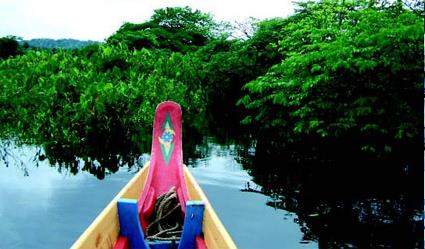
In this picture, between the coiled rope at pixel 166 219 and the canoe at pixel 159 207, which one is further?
the coiled rope at pixel 166 219

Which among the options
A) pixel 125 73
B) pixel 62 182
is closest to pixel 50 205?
pixel 62 182

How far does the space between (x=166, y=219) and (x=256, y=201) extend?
2.75 m

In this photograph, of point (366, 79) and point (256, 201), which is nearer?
point (256, 201)

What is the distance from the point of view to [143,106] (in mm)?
13375

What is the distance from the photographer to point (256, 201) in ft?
24.5

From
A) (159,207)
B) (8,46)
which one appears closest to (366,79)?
(159,207)

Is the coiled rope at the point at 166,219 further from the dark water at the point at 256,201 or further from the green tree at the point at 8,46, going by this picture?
the green tree at the point at 8,46

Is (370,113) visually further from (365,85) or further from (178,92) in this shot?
(178,92)

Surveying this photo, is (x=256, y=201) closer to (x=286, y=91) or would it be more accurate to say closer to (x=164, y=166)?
(x=164, y=166)

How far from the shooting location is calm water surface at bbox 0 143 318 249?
5.80 metres

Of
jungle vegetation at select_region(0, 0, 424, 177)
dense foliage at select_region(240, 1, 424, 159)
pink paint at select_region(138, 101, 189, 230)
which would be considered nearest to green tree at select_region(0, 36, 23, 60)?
jungle vegetation at select_region(0, 0, 424, 177)

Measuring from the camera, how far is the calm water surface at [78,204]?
580 cm

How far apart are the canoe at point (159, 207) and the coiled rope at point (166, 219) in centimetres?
2

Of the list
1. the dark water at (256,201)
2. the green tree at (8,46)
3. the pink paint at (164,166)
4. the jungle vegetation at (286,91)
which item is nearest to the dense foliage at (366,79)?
the jungle vegetation at (286,91)
